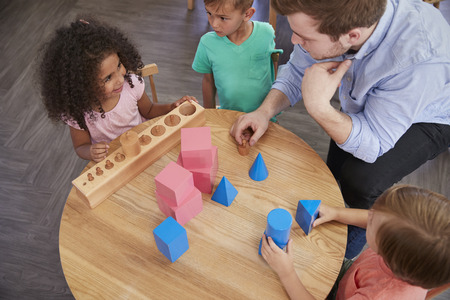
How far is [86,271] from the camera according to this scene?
940 mm

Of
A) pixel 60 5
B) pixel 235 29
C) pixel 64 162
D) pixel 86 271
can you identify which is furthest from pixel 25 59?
pixel 86 271

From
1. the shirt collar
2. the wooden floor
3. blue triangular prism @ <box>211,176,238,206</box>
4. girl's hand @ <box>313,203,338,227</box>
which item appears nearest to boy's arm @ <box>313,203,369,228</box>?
girl's hand @ <box>313,203,338,227</box>

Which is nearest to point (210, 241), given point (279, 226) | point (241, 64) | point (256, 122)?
point (279, 226)

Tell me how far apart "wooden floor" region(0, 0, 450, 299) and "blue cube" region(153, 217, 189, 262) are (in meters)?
0.89

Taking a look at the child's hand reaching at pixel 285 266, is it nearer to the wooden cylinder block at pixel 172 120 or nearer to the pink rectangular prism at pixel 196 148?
the pink rectangular prism at pixel 196 148

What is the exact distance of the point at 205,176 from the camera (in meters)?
1.03

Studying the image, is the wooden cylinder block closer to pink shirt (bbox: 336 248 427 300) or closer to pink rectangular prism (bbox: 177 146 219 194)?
pink rectangular prism (bbox: 177 146 219 194)

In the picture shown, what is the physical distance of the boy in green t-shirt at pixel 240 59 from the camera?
4.74ft

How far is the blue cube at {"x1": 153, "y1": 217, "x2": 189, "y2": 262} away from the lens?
88 cm

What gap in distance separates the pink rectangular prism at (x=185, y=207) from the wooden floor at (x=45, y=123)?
87 cm

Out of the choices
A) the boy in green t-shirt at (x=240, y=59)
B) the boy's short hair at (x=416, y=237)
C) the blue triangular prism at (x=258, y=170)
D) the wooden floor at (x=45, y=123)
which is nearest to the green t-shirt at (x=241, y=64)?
the boy in green t-shirt at (x=240, y=59)

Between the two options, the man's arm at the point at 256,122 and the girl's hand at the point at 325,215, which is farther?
the man's arm at the point at 256,122

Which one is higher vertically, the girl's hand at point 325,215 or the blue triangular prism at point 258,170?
the blue triangular prism at point 258,170

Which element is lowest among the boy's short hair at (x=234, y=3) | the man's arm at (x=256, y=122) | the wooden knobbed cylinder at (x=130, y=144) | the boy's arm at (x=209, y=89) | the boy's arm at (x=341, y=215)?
the boy's arm at (x=209, y=89)
